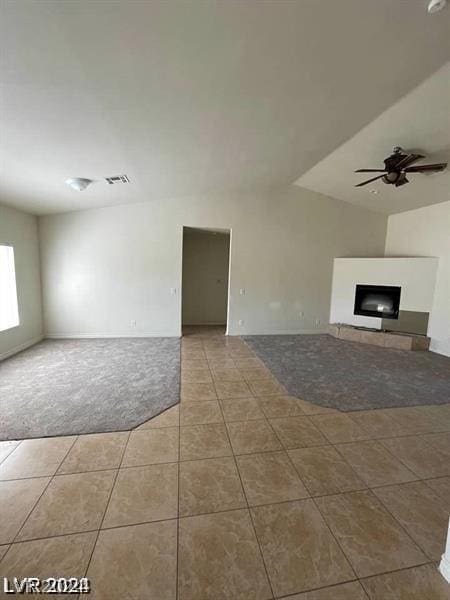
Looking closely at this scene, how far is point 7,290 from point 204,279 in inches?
164

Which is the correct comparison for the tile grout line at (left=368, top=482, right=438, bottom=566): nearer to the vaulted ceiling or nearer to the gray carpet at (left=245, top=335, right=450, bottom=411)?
the gray carpet at (left=245, top=335, right=450, bottom=411)

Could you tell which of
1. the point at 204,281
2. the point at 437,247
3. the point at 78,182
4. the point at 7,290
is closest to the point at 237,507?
the point at 78,182

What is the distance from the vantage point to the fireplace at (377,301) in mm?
5516

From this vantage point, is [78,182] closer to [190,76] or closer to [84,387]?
[190,76]

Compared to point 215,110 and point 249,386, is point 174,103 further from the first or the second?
point 249,386

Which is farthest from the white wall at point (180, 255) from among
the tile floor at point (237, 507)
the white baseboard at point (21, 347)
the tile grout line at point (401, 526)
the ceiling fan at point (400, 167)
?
the tile grout line at point (401, 526)

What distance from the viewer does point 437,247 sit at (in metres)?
5.12

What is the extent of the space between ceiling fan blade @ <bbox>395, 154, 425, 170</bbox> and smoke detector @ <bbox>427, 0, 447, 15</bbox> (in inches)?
64.8

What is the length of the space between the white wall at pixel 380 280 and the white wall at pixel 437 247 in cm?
15

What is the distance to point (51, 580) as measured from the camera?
126cm

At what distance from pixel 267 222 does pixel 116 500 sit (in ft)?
17.7

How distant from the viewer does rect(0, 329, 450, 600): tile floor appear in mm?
1289

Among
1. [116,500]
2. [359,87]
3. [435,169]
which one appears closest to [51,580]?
[116,500]

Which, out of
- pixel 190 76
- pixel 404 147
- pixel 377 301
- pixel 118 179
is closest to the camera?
pixel 190 76
